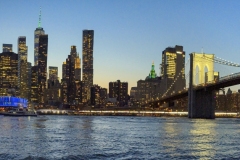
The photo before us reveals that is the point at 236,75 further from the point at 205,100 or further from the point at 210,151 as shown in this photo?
the point at 210,151

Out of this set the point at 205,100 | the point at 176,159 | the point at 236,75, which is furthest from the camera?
the point at 205,100

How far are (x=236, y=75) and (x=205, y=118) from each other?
12.5 metres

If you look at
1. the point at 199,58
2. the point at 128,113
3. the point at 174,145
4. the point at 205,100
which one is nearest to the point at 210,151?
the point at 174,145

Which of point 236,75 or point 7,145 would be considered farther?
point 236,75

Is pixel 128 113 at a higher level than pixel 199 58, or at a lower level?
lower

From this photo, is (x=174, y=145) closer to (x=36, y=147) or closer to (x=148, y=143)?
(x=148, y=143)

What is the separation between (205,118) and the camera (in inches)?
2906

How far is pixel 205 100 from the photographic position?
72.8 m

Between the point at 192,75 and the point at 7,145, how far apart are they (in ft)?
165

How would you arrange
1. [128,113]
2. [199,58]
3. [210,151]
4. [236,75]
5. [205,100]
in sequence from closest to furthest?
1. [210,151]
2. [236,75]
3. [205,100]
4. [199,58]
5. [128,113]

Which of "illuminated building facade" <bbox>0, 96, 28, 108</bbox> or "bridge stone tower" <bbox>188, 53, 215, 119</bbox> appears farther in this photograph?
"illuminated building facade" <bbox>0, 96, 28, 108</bbox>

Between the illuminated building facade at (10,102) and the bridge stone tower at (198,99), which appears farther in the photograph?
the illuminated building facade at (10,102)

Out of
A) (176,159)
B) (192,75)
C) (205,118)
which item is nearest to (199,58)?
(192,75)

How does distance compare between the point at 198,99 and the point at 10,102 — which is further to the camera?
the point at 10,102
